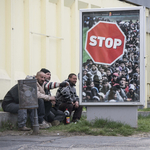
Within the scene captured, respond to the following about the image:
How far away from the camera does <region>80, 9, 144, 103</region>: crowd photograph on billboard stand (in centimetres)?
801

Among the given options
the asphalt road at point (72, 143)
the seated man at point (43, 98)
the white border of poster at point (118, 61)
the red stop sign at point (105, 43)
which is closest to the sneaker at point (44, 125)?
the seated man at point (43, 98)

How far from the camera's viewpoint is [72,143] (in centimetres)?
599

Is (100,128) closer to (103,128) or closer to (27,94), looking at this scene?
(103,128)

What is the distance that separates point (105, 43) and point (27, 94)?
1.99 m

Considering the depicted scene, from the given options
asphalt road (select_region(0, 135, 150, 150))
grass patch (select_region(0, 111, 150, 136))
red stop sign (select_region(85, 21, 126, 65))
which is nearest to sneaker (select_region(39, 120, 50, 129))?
grass patch (select_region(0, 111, 150, 136))

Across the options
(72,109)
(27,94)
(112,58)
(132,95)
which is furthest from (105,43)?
(27,94)

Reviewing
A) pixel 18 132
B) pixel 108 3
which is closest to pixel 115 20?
pixel 18 132

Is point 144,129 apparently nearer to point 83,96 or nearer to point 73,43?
point 83,96

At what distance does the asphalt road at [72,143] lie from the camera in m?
5.60

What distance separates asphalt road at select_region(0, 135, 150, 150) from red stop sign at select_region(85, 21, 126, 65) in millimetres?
1901

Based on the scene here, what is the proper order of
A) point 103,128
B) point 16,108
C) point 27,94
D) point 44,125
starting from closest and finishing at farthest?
1. point 27,94
2. point 103,128
3. point 16,108
4. point 44,125

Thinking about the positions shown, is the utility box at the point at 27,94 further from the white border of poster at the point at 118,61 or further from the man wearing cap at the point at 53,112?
the white border of poster at the point at 118,61

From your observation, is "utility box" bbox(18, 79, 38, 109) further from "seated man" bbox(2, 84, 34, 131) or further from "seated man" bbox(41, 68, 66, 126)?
"seated man" bbox(41, 68, 66, 126)

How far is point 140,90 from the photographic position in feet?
26.1
